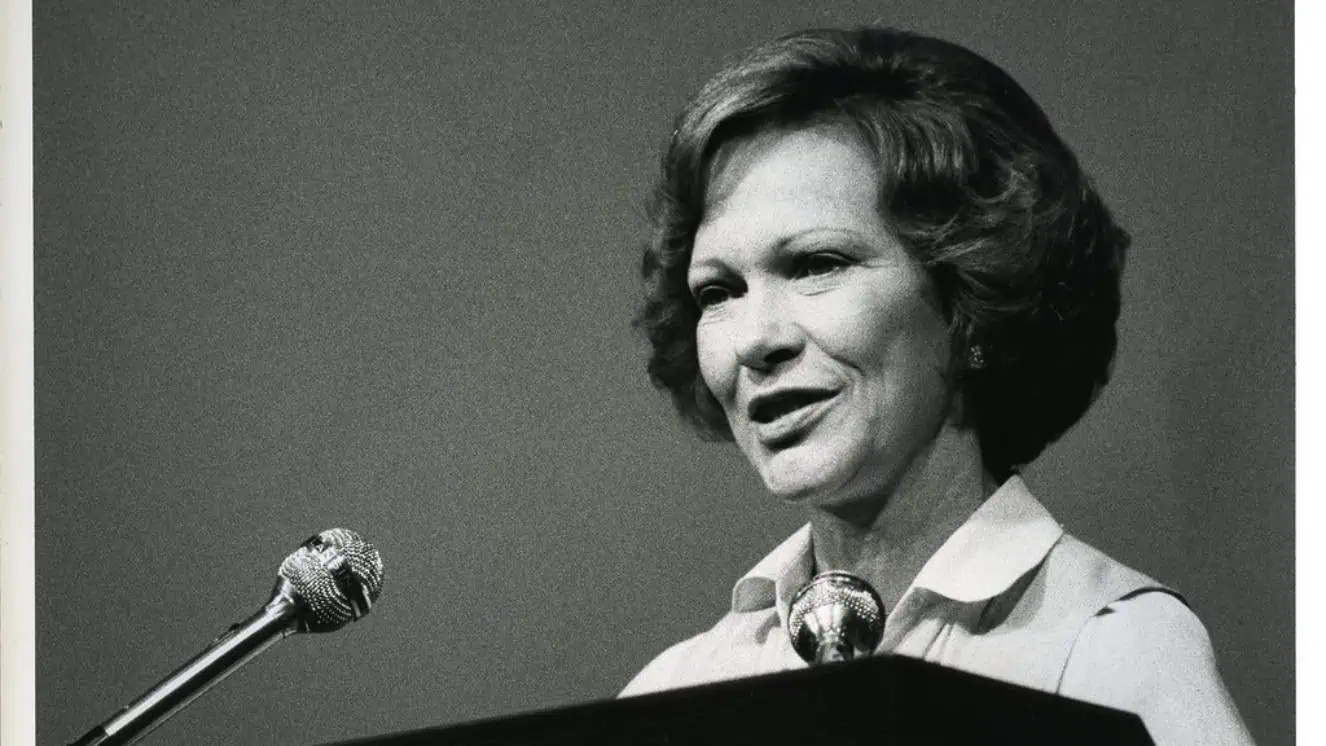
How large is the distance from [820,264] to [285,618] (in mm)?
743

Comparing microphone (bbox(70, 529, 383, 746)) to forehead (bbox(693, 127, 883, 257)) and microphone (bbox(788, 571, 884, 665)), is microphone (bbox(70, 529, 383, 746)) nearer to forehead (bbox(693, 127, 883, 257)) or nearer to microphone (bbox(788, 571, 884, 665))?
microphone (bbox(788, 571, 884, 665))

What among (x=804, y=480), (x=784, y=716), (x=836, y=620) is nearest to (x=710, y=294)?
(x=804, y=480)

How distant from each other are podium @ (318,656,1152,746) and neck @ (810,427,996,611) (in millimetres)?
1114

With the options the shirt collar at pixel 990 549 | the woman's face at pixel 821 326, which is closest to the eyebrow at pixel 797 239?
the woman's face at pixel 821 326

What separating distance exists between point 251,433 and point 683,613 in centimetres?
59

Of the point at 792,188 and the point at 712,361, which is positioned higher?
the point at 792,188

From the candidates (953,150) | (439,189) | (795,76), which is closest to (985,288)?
(953,150)

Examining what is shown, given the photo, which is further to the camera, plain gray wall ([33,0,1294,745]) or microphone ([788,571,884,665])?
plain gray wall ([33,0,1294,745])

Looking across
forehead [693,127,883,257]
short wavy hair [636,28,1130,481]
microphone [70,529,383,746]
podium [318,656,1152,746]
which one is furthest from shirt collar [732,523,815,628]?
podium [318,656,1152,746]

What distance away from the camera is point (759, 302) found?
83.5 inches

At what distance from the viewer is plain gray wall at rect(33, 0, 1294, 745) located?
6.84 ft

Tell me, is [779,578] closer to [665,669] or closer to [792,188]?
[665,669]

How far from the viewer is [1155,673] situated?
1.93 m

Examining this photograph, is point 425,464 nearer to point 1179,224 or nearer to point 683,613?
point 683,613
